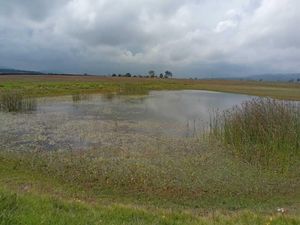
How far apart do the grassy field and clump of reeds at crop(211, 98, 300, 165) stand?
0.12 feet

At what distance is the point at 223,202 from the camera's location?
327 inches

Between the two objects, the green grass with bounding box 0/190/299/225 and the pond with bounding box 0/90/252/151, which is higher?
the green grass with bounding box 0/190/299/225

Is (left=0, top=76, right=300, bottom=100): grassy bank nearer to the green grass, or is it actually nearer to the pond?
the pond

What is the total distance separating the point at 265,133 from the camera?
41.1 feet

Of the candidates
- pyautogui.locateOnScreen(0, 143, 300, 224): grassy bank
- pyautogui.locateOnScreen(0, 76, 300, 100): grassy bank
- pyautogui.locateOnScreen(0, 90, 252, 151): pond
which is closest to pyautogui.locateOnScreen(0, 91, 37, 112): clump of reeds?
pyautogui.locateOnScreen(0, 90, 252, 151): pond

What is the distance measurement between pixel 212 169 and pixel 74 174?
4.45 metres

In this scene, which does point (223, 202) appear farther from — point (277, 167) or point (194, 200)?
point (277, 167)

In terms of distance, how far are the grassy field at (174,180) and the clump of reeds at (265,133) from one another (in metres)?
0.04

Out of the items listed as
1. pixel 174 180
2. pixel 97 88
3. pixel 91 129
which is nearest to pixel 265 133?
pixel 174 180

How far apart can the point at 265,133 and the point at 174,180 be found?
4.73m

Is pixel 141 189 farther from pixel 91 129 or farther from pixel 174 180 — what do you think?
pixel 91 129

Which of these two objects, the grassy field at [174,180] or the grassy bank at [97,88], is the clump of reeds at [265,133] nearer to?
the grassy field at [174,180]

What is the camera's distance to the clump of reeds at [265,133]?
11.9 metres

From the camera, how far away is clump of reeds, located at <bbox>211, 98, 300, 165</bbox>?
11.9 metres
